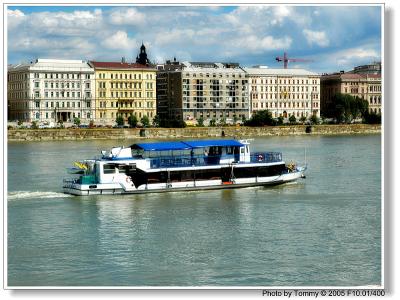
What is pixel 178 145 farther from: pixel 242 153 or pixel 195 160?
pixel 242 153

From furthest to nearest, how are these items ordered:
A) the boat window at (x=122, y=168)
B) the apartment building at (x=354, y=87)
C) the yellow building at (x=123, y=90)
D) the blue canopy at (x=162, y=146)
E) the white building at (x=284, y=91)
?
the apartment building at (x=354, y=87) < the white building at (x=284, y=91) < the yellow building at (x=123, y=90) < the blue canopy at (x=162, y=146) < the boat window at (x=122, y=168)

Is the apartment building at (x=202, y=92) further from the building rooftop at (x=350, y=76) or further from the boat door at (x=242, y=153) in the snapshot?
the boat door at (x=242, y=153)

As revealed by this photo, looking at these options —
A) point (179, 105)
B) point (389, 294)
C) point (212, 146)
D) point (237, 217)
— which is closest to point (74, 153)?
point (212, 146)

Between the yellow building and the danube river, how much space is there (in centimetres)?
4919

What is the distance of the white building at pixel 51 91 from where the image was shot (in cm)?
6794

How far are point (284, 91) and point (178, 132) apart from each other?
2465 cm

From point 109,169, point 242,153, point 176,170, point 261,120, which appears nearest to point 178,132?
point 261,120

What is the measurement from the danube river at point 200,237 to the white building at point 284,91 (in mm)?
57442

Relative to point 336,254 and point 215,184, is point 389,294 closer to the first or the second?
point 336,254

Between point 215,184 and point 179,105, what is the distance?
56.4 meters

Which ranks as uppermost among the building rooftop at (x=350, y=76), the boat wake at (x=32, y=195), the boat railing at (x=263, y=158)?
the building rooftop at (x=350, y=76)

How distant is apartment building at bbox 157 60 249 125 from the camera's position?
257 feet

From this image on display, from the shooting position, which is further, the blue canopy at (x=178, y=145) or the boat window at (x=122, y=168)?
the blue canopy at (x=178, y=145)

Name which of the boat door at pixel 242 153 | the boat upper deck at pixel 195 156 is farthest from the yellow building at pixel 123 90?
the boat door at pixel 242 153
